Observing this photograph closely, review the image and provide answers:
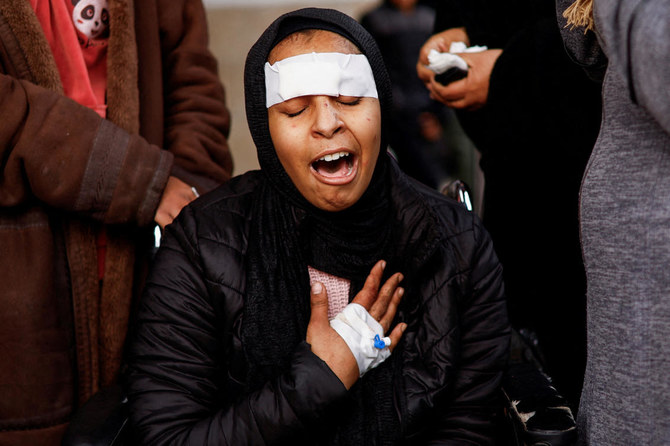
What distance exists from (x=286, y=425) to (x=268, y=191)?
62cm

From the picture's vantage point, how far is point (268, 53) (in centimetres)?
171

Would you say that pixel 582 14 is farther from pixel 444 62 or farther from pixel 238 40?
pixel 238 40

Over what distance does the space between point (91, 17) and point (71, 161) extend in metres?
0.50

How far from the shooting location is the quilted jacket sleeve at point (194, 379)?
61.1 inches

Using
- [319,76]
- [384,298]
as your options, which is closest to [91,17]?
[319,76]

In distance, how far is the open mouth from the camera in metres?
1.64

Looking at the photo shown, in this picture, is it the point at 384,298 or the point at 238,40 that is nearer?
the point at 384,298

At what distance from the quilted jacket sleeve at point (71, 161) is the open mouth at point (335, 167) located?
0.50 m

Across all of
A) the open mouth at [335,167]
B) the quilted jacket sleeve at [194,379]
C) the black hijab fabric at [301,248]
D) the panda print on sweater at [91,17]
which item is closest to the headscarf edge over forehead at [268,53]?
the black hijab fabric at [301,248]

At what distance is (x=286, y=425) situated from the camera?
1.55 metres

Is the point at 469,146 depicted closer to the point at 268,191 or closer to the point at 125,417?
the point at 268,191

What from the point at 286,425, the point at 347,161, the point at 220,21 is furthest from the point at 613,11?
the point at 220,21

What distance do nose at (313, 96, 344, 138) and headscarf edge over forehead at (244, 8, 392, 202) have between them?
17 cm

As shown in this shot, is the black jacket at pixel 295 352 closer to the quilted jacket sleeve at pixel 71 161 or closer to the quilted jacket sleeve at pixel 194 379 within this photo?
the quilted jacket sleeve at pixel 194 379
